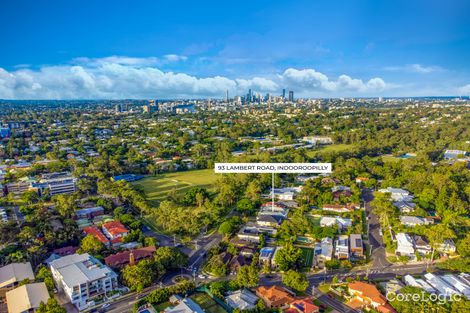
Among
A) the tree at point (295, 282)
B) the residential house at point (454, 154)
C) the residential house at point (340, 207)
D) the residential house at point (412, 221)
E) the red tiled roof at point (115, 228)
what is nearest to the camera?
the tree at point (295, 282)

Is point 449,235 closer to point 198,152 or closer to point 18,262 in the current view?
point 18,262

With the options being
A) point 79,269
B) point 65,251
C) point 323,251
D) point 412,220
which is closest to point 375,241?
point 412,220

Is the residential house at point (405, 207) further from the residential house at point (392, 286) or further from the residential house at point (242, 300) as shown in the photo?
the residential house at point (242, 300)

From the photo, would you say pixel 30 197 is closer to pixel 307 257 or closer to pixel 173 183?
pixel 173 183

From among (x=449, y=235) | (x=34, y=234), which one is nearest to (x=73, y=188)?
(x=34, y=234)

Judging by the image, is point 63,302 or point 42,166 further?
point 42,166

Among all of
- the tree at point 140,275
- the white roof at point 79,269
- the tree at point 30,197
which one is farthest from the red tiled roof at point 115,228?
the tree at point 30,197
